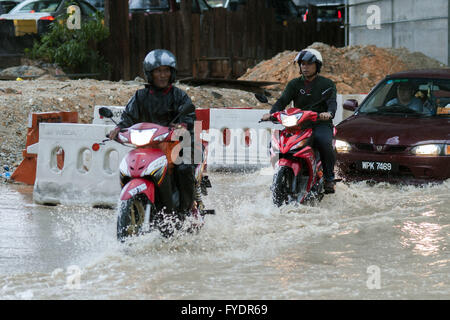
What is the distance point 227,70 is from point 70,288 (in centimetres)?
1849

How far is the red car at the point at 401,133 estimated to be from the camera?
10.8m

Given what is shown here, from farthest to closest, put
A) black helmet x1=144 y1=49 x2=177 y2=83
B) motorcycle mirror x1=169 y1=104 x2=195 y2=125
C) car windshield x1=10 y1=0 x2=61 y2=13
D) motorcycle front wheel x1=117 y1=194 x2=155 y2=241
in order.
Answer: car windshield x1=10 y1=0 x2=61 y2=13 < black helmet x1=144 y1=49 x2=177 y2=83 < motorcycle mirror x1=169 y1=104 x2=195 y2=125 < motorcycle front wheel x1=117 y1=194 x2=155 y2=241

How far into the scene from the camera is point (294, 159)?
9430 millimetres

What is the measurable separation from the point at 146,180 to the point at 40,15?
17.6 meters

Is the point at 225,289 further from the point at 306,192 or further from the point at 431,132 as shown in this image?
the point at 431,132

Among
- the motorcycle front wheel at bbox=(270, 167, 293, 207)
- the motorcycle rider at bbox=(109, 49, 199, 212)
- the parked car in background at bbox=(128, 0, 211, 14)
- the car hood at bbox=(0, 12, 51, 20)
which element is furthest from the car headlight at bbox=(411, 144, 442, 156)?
the parked car in background at bbox=(128, 0, 211, 14)

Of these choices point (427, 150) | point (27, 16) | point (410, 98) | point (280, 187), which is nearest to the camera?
point (280, 187)

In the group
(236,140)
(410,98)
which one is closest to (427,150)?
(410,98)

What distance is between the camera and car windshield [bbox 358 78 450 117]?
1180 cm

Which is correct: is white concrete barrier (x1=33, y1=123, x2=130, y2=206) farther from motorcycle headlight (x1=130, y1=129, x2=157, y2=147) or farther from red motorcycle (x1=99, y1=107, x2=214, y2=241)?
motorcycle headlight (x1=130, y1=129, x2=157, y2=147)

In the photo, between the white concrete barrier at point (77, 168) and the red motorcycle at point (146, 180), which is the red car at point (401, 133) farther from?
the red motorcycle at point (146, 180)

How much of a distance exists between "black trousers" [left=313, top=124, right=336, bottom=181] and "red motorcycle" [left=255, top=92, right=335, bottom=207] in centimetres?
11

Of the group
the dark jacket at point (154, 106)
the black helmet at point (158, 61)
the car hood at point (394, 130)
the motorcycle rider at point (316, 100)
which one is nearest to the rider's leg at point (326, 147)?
the motorcycle rider at point (316, 100)

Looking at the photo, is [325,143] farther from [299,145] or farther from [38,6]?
[38,6]
